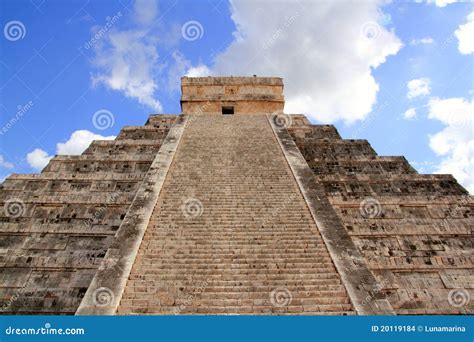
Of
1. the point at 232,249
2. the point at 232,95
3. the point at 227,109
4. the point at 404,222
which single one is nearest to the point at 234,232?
the point at 232,249

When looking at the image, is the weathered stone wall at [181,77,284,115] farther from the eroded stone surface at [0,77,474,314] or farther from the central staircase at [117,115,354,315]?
the central staircase at [117,115,354,315]

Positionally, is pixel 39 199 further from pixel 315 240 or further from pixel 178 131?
A: pixel 315 240

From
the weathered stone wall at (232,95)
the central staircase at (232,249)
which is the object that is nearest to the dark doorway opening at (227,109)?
the weathered stone wall at (232,95)

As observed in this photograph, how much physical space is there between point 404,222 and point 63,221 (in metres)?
7.92

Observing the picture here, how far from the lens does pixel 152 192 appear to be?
802cm

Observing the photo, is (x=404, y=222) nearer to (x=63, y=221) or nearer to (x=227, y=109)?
(x=63, y=221)

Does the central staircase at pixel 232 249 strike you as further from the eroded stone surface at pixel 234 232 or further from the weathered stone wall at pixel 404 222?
the weathered stone wall at pixel 404 222

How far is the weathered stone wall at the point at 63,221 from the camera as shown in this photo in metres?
6.36

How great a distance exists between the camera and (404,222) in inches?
312

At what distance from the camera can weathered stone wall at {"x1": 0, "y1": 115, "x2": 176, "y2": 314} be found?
636 cm

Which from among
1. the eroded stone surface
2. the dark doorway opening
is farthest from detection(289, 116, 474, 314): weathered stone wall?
the dark doorway opening

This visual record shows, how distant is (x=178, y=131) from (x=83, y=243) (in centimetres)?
572

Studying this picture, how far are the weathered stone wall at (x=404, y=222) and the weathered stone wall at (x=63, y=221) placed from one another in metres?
5.27

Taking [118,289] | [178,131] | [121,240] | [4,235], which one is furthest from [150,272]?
[178,131]
